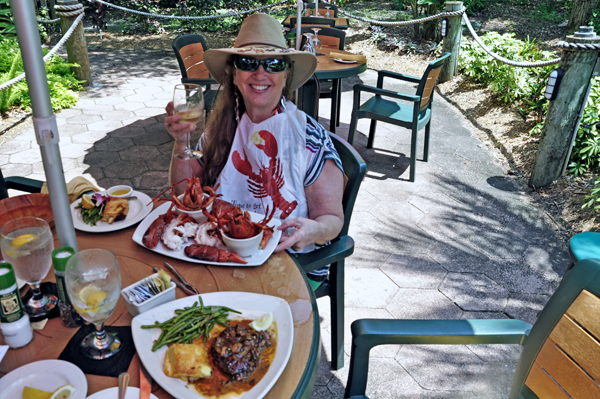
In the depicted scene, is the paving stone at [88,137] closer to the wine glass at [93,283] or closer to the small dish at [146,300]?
the small dish at [146,300]

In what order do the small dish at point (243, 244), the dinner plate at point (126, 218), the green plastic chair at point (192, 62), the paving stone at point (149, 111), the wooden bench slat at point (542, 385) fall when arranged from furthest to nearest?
the paving stone at point (149, 111)
the green plastic chair at point (192, 62)
the dinner plate at point (126, 218)
the small dish at point (243, 244)
the wooden bench slat at point (542, 385)

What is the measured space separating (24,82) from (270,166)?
17.8ft

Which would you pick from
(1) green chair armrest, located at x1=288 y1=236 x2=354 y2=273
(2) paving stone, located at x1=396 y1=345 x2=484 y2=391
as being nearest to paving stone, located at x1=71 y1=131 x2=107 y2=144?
(1) green chair armrest, located at x1=288 y1=236 x2=354 y2=273

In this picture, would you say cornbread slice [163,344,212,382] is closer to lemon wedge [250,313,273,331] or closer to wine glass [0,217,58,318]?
lemon wedge [250,313,273,331]

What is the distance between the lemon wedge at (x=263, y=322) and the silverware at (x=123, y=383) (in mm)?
339

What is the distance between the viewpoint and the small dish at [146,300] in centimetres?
129

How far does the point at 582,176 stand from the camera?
4375 millimetres

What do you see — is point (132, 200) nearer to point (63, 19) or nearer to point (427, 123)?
point (427, 123)

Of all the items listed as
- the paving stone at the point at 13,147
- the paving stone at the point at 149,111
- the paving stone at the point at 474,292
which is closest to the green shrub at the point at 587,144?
the paving stone at the point at 474,292

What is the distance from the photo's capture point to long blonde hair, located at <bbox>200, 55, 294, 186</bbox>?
2.28 meters

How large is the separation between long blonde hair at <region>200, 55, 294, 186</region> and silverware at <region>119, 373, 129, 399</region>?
1.30 metres

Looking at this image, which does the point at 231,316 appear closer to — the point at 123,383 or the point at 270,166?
the point at 123,383

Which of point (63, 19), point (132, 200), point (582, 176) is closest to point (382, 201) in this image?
point (582, 176)

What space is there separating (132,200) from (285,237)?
659mm
